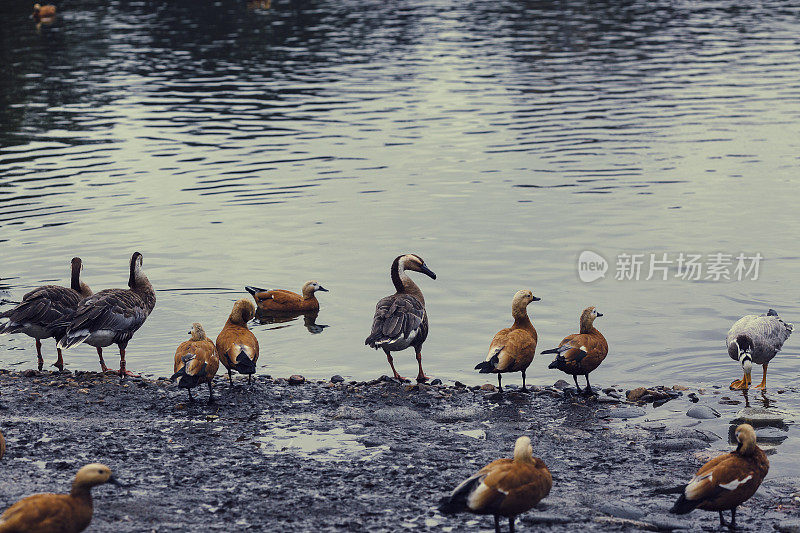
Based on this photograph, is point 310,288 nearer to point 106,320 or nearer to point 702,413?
point 106,320

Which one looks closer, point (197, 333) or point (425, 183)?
point (197, 333)

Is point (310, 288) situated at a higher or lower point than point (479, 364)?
lower

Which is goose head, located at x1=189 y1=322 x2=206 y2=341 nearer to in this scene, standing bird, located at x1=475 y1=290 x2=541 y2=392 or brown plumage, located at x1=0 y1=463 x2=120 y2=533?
standing bird, located at x1=475 y1=290 x2=541 y2=392

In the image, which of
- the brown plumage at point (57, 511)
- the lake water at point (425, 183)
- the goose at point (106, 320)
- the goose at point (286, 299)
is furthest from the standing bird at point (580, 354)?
the goose at point (286, 299)

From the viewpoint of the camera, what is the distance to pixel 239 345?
50.8ft

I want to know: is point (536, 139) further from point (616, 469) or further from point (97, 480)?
point (97, 480)

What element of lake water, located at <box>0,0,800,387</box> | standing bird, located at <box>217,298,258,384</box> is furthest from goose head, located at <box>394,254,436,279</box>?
standing bird, located at <box>217,298,258,384</box>

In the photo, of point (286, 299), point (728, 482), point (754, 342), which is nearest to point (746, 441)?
point (728, 482)

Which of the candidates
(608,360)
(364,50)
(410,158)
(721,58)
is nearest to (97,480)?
(608,360)

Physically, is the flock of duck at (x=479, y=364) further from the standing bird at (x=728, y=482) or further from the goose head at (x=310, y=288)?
the goose head at (x=310, y=288)

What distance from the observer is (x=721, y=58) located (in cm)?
5722

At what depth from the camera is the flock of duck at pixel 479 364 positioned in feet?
34.0

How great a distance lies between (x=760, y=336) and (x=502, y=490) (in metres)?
8.13

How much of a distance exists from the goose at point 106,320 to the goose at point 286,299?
15.1 ft
